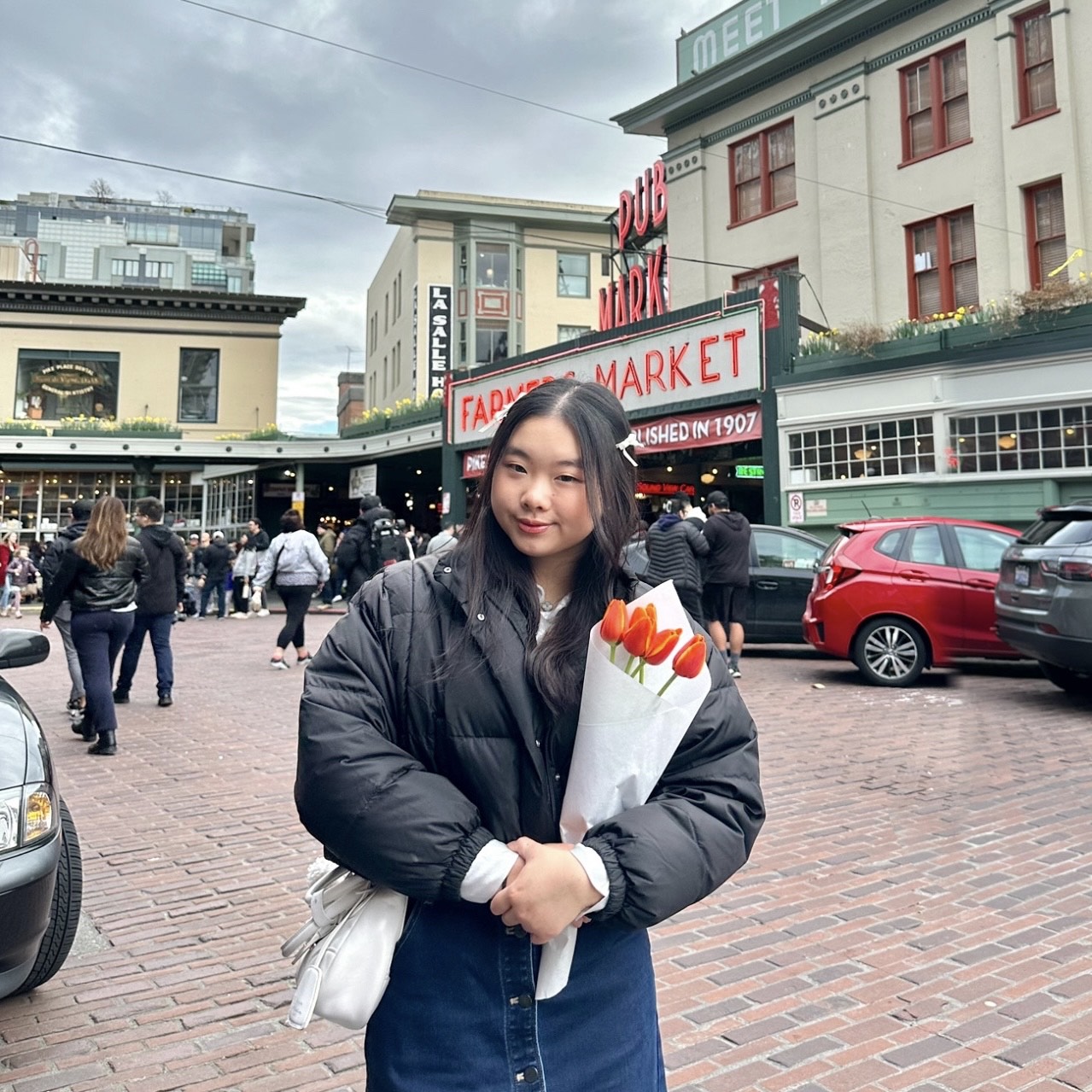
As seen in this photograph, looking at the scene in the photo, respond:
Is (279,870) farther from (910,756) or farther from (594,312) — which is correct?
(594,312)

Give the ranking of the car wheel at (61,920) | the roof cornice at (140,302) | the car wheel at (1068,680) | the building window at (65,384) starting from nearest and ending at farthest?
the car wheel at (61,920), the car wheel at (1068,680), the roof cornice at (140,302), the building window at (65,384)

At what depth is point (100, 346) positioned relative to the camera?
36.9 m

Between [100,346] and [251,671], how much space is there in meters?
30.4

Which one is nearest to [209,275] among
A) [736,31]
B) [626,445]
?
[736,31]

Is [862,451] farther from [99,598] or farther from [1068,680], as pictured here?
[99,598]

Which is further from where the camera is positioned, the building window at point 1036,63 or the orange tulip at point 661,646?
the building window at point 1036,63

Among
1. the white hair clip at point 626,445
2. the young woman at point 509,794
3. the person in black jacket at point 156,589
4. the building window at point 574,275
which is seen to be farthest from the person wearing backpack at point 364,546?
the building window at point 574,275

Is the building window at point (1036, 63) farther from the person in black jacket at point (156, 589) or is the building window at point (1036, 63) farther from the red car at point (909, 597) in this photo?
the person in black jacket at point (156, 589)

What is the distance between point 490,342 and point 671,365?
18371 mm

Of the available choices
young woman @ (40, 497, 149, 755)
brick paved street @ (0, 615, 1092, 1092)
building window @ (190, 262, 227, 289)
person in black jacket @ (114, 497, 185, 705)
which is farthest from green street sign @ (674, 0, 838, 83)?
building window @ (190, 262, 227, 289)

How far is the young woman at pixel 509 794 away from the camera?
4.76 ft

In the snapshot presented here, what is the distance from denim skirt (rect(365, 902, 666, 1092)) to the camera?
60.2 inches

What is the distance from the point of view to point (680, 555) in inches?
376

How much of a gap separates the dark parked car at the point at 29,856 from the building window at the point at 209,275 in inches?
3119
